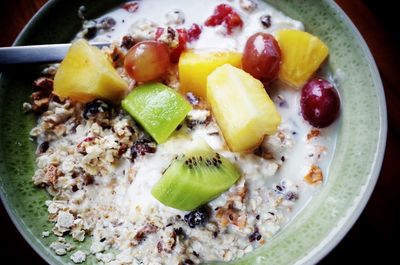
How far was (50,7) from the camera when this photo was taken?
4.33 ft

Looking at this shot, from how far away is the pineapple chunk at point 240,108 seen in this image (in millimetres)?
1119

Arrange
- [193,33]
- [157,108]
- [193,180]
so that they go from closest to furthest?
1. [193,180]
2. [157,108]
3. [193,33]

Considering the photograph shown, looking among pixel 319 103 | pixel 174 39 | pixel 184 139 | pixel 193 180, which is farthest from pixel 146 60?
pixel 319 103

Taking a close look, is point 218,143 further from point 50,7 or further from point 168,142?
point 50,7

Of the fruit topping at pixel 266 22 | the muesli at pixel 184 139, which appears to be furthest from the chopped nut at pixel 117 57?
the fruit topping at pixel 266 22

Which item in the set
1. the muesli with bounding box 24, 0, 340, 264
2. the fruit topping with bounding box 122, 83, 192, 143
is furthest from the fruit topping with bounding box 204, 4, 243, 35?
the fruit topping with bounding box 122, 83, 192, 143

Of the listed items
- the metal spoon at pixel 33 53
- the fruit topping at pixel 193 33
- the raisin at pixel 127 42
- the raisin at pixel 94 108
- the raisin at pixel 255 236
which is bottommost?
the raisin at pixel 255 236

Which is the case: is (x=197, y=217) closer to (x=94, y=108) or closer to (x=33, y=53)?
(x=94, y=108)

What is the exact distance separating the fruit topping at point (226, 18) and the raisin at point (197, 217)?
46 cm

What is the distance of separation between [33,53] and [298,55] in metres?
0.64

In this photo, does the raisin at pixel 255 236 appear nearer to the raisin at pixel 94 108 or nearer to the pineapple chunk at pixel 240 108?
the pineapple chunk at pixel 240 108

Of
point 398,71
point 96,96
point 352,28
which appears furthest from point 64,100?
point 398,71

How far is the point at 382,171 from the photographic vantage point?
1329 millimetres

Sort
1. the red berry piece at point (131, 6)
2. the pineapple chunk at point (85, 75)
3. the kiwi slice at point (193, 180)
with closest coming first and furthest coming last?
the kiwi slice at point (193, 180), the pineapple chunk at point (85, 75), the red berry piece at point (131, 6)
